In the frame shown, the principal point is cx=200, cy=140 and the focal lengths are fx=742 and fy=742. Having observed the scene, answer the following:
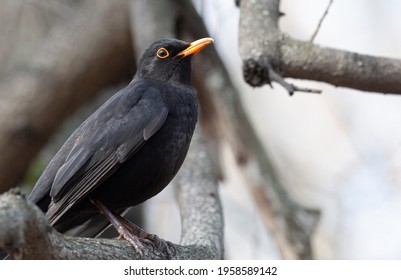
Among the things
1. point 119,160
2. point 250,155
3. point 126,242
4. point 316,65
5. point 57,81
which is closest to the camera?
point 126,242

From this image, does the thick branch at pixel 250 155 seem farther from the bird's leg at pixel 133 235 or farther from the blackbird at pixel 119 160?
the bird's leg at pixel 133 235

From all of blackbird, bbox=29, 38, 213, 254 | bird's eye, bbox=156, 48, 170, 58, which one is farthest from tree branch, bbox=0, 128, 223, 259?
bird's eye, bbox=156, 48, 170, 58

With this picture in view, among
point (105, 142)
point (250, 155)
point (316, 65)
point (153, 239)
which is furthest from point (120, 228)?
point (250, 155)

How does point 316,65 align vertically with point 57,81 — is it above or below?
above

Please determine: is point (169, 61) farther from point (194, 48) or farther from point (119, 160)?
point (119, 160)

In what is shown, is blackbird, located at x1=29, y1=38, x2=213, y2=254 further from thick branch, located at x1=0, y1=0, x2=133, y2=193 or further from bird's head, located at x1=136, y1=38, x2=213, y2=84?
thick branch, located at x1=0, y1=0, x2=133, y2=193

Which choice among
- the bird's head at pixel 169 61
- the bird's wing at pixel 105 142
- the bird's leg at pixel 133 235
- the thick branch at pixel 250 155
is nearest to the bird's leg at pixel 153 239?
the bird's leg at pixel 133 235
